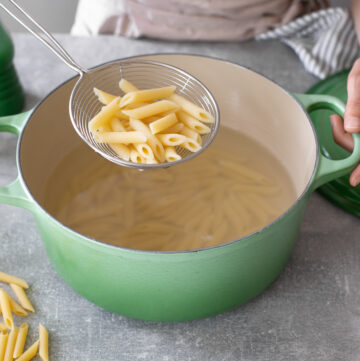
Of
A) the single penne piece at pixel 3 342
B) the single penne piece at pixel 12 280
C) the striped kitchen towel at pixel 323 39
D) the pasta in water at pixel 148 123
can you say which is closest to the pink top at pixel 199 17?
the striped kitchen towel at pixel 323 39

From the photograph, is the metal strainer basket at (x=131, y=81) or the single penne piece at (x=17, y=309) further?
the metal strainer basket at (x=131, y=81)

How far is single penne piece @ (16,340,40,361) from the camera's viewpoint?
2.46 feet

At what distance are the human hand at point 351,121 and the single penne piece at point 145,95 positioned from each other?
0.31 m

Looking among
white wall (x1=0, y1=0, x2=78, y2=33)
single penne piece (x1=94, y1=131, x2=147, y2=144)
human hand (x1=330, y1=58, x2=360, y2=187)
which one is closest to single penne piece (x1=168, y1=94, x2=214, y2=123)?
single penne piece (x1=94, y1=131, x2=147, y2=144)

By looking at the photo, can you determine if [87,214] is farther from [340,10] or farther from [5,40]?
[340,10]

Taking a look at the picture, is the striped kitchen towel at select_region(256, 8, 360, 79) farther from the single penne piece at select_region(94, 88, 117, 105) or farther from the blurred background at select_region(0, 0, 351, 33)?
the blurred background at select_region(0, 0, 351, 33)

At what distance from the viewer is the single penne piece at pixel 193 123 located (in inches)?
36.9

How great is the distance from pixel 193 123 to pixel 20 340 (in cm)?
46

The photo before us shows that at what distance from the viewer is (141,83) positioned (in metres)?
1.06

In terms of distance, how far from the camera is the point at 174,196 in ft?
3.28

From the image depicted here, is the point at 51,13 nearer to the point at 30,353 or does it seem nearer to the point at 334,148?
the point at 334,148

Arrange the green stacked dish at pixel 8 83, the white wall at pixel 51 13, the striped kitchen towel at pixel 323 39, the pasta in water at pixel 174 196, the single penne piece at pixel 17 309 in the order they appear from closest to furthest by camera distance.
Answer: the single penne piece at pixel 17 309 < the pasta in water at pixel 174 196 < the green stacked dish at pixel 8 83 < the striped kitchen towel at pixel 323 39 < the white wall at pixel 51 13

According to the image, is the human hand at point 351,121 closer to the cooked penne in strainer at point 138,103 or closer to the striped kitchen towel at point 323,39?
the cooked penne in strainer at point 138,103

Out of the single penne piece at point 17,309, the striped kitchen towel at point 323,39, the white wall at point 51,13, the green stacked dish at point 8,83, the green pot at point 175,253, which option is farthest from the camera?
the white wall at point 51,13
